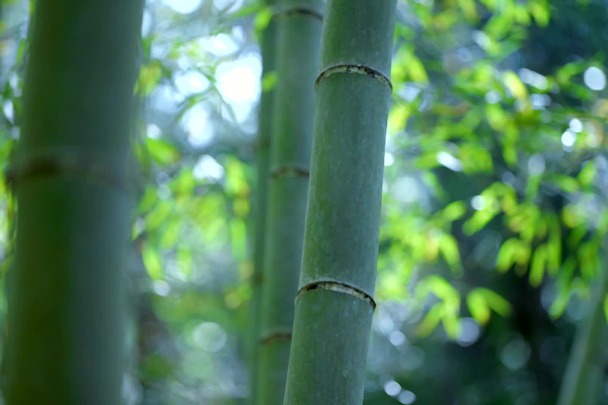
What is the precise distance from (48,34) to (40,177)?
0.10 meters

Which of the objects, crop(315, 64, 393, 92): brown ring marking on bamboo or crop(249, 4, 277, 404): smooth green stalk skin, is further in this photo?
crop(249, 4, 277, 404): smooth green stalk skin

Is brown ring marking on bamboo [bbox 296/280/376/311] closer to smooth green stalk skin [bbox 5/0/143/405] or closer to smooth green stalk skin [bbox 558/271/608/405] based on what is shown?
smooth green stalk skin [bbox 5/0/143/405]

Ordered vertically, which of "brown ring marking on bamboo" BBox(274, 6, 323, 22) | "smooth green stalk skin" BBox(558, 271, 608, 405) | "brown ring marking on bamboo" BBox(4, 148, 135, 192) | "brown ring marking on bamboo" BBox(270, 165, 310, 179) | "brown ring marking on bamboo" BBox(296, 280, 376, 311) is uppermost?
"brown ring marking on bamboo" BBox(274, 6, 323, 22)

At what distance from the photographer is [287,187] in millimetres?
1150

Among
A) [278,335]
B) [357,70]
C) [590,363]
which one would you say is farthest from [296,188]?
[590,363]

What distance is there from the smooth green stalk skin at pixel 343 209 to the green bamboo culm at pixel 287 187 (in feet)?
1.05

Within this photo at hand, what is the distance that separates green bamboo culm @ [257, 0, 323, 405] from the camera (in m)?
1.13

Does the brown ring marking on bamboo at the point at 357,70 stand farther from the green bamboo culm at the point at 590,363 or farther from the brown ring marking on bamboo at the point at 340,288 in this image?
the green bamboo culm at the point at 590,363

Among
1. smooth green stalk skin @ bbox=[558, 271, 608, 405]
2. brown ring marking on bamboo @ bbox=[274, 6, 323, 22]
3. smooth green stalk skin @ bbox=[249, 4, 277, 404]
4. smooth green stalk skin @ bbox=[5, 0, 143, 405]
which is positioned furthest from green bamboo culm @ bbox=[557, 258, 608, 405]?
smooth green stalk skin @ bbox=[5, 0, 143, 405]

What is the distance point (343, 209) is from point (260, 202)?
64 centimetres

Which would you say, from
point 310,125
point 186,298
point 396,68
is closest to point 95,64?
point 310,125

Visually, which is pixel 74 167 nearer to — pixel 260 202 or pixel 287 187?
pixel 287 187

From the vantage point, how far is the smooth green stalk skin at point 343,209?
0.75 m

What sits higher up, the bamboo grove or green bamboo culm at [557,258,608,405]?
the bamboo grove
